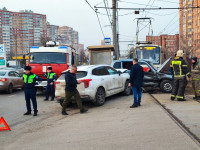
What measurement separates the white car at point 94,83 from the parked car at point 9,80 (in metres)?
6.41

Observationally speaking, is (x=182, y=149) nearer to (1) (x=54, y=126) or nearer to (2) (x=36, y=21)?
(1) (x=54, y=126)

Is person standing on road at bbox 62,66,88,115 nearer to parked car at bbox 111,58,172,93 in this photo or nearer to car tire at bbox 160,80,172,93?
parked car at bbox 111,58,172,93

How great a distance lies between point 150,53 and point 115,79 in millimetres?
12074

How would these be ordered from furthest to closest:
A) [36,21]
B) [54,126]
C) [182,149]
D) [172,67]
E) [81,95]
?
[36,21] → [172,67] → [81,95] → [54,126] → [182,149]

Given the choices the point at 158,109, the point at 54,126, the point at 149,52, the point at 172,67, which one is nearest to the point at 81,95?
the point at 54,126

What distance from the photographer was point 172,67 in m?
9.09

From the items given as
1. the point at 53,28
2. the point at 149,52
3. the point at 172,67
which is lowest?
the point at 172,67

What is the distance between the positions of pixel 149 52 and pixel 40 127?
54.6 ft

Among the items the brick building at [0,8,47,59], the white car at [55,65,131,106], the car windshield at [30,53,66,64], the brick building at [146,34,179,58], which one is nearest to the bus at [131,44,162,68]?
the brick building at [146,34,179,58]

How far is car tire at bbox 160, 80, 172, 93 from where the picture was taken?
38.2 feet

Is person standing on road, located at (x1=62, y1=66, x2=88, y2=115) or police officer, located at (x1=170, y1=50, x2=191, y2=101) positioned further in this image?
police officer, located at (x1=170, y1=50, x2=191, y2=101)

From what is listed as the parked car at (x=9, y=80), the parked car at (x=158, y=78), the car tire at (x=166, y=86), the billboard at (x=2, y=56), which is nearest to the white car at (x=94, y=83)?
the parked car at (x=158, y=78)

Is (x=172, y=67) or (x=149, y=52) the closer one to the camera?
(x=172, y=67)

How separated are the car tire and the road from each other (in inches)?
170
